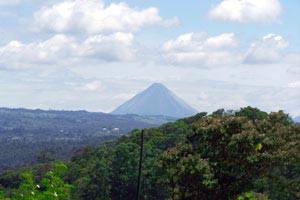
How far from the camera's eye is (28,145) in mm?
181375

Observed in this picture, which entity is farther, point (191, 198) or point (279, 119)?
point (279, 119)

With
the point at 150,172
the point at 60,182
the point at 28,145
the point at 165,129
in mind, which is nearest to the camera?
the point at 60,182

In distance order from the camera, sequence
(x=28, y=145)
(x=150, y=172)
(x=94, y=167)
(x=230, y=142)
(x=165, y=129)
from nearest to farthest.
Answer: (x=230, y=142) → (x=150, y=172) → (x=94, y=167) → (x=165, y=129) → (x=28, y=145)

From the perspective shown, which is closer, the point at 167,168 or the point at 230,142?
the point at 230,142

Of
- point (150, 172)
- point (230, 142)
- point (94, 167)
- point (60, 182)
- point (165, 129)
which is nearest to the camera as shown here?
point (60, 182)

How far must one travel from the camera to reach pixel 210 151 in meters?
12.5

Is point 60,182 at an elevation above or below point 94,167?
above

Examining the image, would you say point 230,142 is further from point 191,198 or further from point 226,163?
point 191,198

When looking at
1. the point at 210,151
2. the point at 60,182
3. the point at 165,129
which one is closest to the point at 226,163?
the point at 210,151

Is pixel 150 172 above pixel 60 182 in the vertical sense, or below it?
below

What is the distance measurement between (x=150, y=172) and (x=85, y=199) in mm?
6206

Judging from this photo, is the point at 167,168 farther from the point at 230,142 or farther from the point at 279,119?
the point at 279,119

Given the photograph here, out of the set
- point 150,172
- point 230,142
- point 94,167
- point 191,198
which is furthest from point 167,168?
point 94,167

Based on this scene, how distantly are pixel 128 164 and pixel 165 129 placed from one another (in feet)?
47.0
